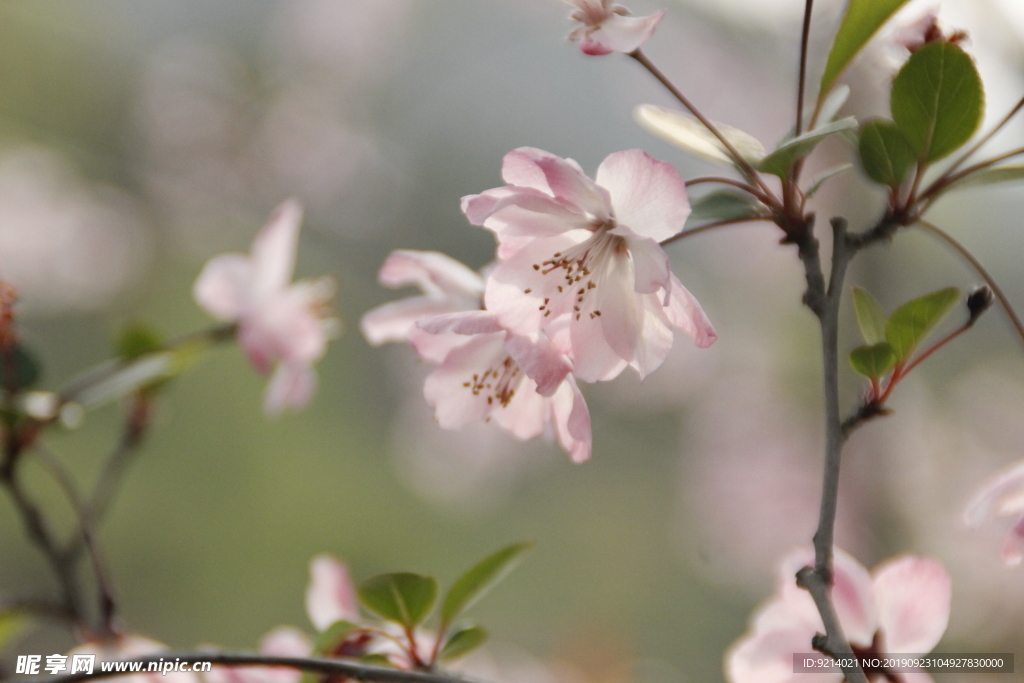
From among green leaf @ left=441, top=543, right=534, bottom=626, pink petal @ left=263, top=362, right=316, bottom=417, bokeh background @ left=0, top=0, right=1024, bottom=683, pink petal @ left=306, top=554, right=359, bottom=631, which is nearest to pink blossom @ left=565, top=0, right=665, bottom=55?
green leaf @ left=441, top=543, right=534, bottom=626

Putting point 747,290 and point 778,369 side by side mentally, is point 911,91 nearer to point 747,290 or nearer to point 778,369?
point 778,369

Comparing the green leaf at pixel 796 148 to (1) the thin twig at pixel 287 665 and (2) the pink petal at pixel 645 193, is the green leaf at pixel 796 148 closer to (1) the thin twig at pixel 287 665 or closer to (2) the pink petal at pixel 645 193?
(2) the pink petal at pixel 645 193

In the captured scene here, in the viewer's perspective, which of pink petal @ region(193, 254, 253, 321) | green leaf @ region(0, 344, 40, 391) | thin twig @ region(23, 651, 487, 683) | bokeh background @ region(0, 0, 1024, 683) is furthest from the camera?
bokeh background @ region(0, 0, 1024, 683)

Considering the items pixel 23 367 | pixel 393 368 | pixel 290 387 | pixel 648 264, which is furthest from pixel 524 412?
pixel 393 368

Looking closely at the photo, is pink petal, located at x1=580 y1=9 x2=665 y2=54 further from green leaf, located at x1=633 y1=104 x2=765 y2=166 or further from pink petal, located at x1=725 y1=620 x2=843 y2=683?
pink petal, located at x1=725 y1=620 x2=843 y2=683

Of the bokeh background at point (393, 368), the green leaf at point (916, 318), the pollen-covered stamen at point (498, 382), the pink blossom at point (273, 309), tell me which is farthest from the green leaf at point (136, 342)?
the bokeh background at point (393, 368)

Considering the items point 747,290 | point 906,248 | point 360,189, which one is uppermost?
point 360,189

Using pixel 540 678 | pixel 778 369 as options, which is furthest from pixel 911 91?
pixel 778 369
